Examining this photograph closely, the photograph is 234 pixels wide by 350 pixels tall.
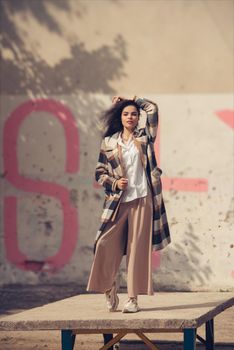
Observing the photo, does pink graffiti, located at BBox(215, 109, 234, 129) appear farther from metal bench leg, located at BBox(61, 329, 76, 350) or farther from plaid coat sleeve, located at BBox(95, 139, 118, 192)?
metal bench leg, located at BBox(61, 329, 76, 350)

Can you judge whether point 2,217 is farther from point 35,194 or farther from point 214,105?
point 214,105

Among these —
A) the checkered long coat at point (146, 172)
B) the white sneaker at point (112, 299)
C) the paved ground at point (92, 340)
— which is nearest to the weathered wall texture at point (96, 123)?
the paved ground at point (92, 340)

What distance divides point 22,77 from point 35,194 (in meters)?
1.75

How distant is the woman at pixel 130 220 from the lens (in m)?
8.15

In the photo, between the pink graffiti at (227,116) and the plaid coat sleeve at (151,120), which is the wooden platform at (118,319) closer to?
the plaid coat sleeve at (151,120)

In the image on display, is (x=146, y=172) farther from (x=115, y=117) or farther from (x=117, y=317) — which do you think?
(x=117, y=317)

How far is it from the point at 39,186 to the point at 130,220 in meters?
6.33

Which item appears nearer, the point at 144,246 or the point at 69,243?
the point at 144,246

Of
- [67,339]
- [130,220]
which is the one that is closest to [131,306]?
[67,339]

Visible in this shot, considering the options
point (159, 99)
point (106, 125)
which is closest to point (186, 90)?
point (159, 99)

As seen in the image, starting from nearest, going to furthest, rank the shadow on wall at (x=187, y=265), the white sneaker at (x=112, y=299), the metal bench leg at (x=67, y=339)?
the metal bench leg at (x=67, y=339)
the white sneaker at (x=112, y=299)
the shadow on wall at (x=187, y=265)

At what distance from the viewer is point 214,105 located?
14.0 meters

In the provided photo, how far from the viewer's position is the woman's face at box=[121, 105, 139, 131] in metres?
8.27

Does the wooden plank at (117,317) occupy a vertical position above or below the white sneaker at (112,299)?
below
